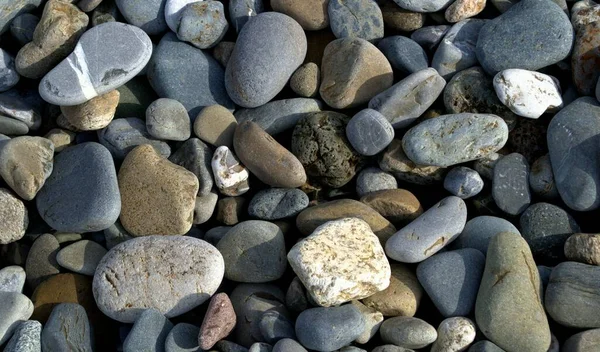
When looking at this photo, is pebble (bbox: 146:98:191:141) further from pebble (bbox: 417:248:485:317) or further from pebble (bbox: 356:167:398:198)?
pebble (bbox: 417:248:485:317)

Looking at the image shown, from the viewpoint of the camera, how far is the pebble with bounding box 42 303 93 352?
9.79 feet

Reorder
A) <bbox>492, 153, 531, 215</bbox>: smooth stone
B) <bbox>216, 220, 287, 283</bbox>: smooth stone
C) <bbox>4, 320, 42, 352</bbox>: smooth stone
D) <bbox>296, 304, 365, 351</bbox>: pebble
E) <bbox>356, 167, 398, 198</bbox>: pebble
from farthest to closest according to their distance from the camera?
<bbox>356, 167, 398, 198</bbox>: pebble → <bbox>492, 153, 531, 215</bbox>: smooth stone → <bbox>216, 220, 287, 283</bbox>: smooth stone → <bbox>4, 320, 42, 352</bbox>: smooth stone → <bbox>296, 304, 365, 351</bbox>: pebble

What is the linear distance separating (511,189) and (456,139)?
395 mm

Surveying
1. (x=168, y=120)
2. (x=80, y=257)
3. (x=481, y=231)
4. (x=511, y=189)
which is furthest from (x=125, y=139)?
(x=511, y=189)

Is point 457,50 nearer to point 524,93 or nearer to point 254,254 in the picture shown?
point 524,93

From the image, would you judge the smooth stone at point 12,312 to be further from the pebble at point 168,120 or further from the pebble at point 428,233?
the pebble at point 428,233

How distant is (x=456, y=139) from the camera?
320 centimetres

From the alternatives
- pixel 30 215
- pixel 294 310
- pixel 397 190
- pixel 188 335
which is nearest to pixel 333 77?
pixel 397 190

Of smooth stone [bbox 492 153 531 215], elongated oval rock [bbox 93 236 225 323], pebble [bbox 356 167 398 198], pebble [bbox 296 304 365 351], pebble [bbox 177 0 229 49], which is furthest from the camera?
pebble [bbox 177 0 229 49]

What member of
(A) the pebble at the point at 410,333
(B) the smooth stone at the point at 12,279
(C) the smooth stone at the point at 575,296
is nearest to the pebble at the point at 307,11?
(A) the pebble at the point at 410,333

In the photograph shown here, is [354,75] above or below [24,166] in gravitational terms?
Answer: above

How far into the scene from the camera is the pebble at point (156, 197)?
10.7 feet

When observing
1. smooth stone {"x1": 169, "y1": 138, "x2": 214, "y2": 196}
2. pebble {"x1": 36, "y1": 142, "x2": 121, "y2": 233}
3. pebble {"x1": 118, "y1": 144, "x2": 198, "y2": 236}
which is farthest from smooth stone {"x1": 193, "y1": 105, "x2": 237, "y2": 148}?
pebble {"x1": 36, "y1": 142, "x2": 121, "y2": 233}

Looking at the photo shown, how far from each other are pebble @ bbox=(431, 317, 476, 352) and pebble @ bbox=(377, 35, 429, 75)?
1.40 m
